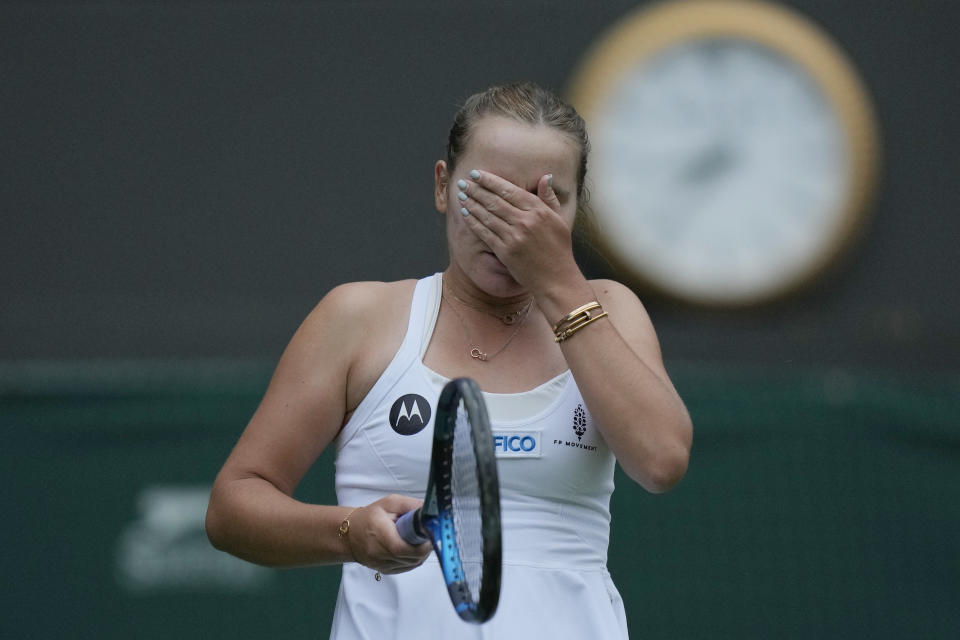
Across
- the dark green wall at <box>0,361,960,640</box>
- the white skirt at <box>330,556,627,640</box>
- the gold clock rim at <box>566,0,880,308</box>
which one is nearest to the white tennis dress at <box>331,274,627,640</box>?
the white skirt at <box>330,556,627,640</box>

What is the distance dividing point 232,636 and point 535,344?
7.09 feet

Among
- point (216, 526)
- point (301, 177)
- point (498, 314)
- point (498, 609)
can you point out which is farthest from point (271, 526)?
point (301, 177)

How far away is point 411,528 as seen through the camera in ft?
6.05

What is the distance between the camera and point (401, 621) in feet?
6.87

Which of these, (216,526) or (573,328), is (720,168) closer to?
(573,328)

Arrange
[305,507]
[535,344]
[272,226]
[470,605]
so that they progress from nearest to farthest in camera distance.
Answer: [470,605] → [305,507] → [535,344] → [272,226]

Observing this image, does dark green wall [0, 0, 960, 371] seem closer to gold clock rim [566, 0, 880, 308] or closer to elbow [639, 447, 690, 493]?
gold clock rim [566, 0, 880, 308]

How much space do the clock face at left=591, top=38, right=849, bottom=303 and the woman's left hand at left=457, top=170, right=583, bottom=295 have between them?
290cm

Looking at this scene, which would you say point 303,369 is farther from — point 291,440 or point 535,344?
point 535,344

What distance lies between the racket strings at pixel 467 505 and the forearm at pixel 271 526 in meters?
0.24

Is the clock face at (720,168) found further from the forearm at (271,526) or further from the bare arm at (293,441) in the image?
the forearm at (271,526)

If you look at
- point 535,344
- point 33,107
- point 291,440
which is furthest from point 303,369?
point 33,107

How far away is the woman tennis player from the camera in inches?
81.1

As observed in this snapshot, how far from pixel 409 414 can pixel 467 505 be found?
36cm
